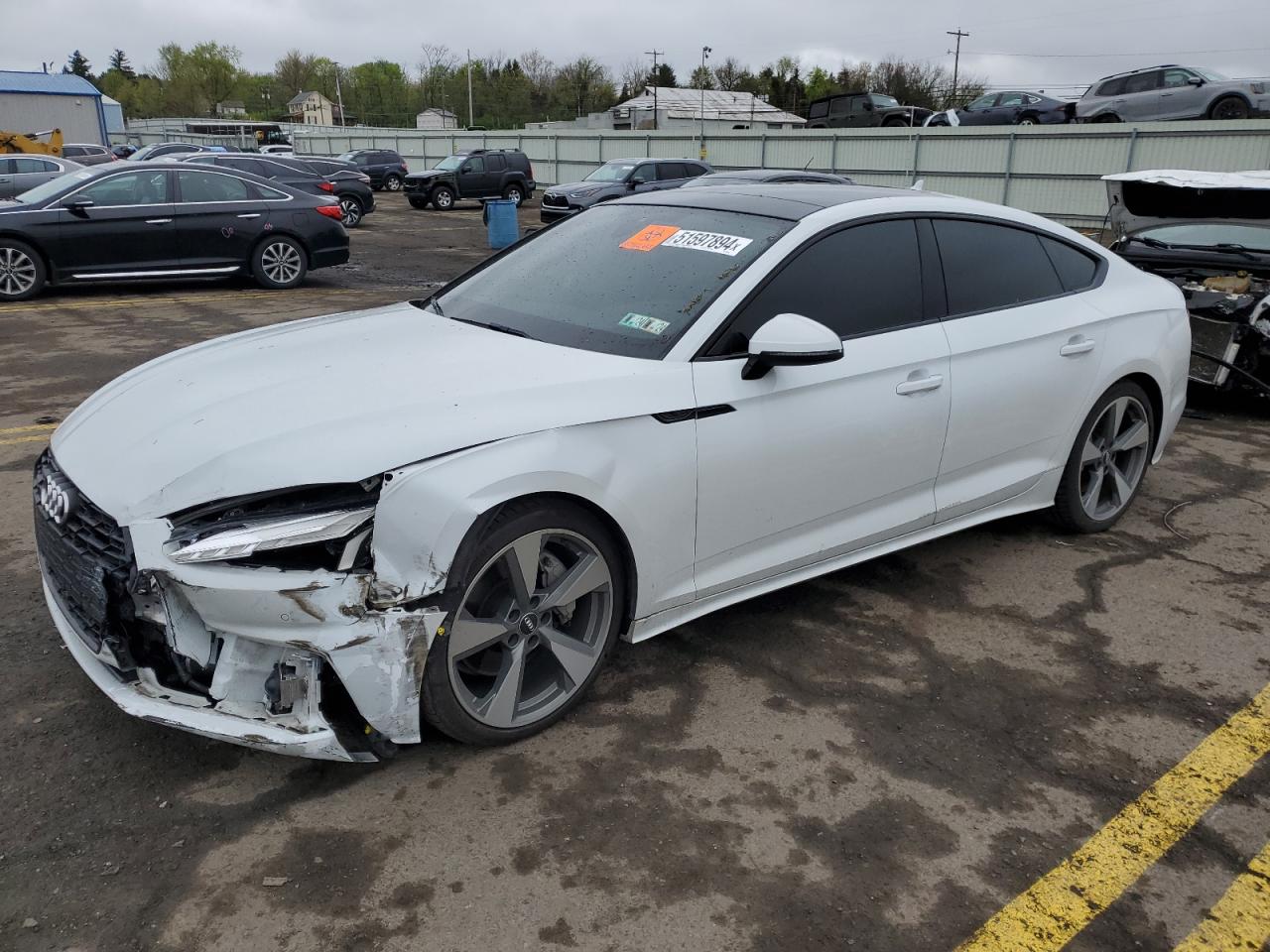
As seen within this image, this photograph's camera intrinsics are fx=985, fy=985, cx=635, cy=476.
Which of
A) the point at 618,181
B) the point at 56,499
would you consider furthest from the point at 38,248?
the point at 618,181

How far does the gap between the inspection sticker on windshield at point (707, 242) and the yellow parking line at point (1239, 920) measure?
2357 mm

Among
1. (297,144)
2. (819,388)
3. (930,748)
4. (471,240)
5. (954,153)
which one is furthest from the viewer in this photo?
(297,144)

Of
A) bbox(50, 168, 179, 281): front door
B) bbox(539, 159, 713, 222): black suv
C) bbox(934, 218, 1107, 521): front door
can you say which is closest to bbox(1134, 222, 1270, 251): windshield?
bbox(934, 218, 1107, 521): front door

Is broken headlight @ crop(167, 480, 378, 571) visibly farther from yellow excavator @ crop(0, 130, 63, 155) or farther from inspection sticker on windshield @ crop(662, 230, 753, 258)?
yellow excavator @ crop(0, 130, 63, 155)

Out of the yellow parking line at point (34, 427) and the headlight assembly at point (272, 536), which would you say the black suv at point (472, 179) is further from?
the headlight assembly at point (272, 536)

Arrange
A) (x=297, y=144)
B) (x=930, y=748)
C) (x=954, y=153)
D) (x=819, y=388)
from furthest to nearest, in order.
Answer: (x=297, y=144) → (x=954, y=153) → (x=819, y=388) → (x=930, y=748)

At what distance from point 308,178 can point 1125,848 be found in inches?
751

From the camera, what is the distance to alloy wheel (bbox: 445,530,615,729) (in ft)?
9.08

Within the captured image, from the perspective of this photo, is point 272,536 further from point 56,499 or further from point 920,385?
point 920,385

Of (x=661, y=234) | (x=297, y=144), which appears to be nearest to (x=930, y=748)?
(x=661, y=234)

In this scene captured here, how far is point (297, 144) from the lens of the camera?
46438mm

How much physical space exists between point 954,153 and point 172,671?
2381 centimetres

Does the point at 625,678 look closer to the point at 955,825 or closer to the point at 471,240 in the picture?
the point at 955,825

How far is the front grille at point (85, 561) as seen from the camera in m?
2.57
